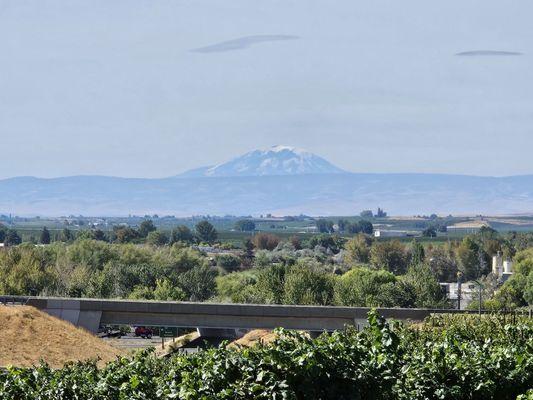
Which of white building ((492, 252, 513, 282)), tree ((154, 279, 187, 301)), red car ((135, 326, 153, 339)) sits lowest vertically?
red car ((135, 326, 153, 339))

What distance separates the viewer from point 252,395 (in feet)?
63.7

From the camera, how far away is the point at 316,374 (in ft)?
63.5

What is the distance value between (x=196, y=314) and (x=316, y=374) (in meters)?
55.8

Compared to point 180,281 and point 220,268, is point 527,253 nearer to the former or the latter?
point 220,268

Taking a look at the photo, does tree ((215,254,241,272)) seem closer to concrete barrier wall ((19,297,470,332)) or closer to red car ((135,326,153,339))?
red car ((135,326,153,339))

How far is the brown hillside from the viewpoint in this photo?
5191cm

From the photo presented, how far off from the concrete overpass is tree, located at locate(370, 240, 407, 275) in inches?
3746

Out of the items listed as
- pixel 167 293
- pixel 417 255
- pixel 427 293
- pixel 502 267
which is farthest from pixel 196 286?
pixel 502 267

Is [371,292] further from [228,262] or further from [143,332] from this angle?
[228,262]

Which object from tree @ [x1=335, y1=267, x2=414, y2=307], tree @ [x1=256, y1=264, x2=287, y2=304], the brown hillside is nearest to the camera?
the brown hillside

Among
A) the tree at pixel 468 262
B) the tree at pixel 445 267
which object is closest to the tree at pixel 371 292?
the tree at pixel 445 267

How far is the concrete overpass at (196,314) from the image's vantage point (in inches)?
2844

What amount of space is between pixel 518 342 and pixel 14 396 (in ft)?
35.6

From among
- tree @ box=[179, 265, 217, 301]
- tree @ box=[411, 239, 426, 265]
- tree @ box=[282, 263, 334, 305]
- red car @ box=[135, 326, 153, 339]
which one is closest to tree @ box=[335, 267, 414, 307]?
tree @ box=[282, 263, 334, 305]
